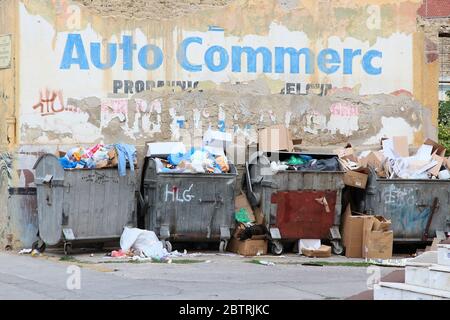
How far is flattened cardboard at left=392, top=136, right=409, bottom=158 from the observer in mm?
16047

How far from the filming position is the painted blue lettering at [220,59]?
1584cm

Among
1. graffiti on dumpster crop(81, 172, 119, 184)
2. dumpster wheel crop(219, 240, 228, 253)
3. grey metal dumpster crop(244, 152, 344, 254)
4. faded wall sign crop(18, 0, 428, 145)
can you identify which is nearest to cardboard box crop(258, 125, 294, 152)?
faded wall sign crop(18, 0, 428, 145)

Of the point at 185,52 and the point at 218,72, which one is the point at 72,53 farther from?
the point at 218,72

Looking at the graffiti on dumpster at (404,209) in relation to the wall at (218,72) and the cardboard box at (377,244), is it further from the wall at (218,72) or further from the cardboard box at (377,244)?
the wall at (218,72)

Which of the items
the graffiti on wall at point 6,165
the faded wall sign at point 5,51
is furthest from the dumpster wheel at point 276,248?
the faded wall sign at point 5,51

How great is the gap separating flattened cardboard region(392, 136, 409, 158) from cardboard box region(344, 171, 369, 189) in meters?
1.39

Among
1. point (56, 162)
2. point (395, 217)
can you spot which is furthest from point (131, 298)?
point (395, 217)

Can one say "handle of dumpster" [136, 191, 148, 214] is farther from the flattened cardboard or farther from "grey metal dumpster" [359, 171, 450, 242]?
the flattened cardboard

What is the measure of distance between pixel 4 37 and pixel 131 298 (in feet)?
21.5

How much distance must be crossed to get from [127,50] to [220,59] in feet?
5.31

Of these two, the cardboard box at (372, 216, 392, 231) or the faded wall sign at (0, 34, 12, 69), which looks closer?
the cardboard box at (372, 216, 392, 231)

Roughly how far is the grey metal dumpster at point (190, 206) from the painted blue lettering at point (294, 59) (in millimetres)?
2691

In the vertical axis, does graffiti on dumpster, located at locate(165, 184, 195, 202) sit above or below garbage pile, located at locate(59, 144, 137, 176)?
below

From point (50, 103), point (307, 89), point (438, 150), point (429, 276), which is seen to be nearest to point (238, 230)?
point (307, 89)
